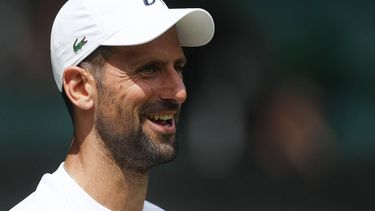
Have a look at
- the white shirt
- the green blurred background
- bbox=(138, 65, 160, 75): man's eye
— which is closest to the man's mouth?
bbox=(138, 65, 160, 75): man's eye

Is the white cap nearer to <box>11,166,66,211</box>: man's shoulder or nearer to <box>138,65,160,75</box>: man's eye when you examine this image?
<box>138,65,160,75</box>: man's eye

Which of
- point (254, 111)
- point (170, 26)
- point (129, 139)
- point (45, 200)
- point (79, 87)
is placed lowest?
point (254, 111)

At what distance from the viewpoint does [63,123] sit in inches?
220

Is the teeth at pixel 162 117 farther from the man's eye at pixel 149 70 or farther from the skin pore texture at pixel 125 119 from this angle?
the man's eye at pixel 149 70

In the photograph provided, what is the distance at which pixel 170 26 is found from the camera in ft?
7.46

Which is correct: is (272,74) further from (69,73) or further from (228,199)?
(69,73)

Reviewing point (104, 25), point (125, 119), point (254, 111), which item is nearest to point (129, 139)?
point (125, 119)

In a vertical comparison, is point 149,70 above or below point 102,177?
above

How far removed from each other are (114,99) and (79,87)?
11cm

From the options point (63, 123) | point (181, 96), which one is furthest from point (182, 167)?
point (181, 96)

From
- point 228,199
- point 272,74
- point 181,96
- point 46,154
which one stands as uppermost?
point 181,96

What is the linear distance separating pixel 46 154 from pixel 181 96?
3.44m

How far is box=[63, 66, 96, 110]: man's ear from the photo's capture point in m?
2.29

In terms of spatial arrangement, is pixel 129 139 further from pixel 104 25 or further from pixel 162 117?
pixel 104 25
